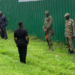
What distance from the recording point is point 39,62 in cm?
877

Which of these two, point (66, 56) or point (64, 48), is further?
point (64, 48)

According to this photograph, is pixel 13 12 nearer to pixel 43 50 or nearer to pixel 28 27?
pixel 28 27

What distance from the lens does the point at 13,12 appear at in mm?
15594

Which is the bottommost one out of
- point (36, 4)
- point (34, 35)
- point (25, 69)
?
point (34, 35)

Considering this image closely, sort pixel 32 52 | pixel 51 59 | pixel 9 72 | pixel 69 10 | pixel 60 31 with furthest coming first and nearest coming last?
1. pixel 60 31
2. pixel 69 10
3. pixel 32 52
4. pixel 51 59
5. pixel 9 72

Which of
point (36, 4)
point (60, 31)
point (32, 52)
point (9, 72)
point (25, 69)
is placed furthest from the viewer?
point (36, 4)

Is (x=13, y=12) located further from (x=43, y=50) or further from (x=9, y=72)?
(x=9, y=72)

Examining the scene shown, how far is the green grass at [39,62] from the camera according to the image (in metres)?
7.58

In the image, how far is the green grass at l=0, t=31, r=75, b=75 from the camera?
299 inches

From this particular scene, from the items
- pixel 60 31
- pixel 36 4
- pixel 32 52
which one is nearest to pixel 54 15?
pixel 60 31

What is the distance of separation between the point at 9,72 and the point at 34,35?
6.52m

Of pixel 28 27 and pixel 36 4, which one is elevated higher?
pixel 36 4

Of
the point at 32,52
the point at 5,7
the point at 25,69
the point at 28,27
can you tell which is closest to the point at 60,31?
the point at 32,52

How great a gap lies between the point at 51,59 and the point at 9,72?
7.91ft
